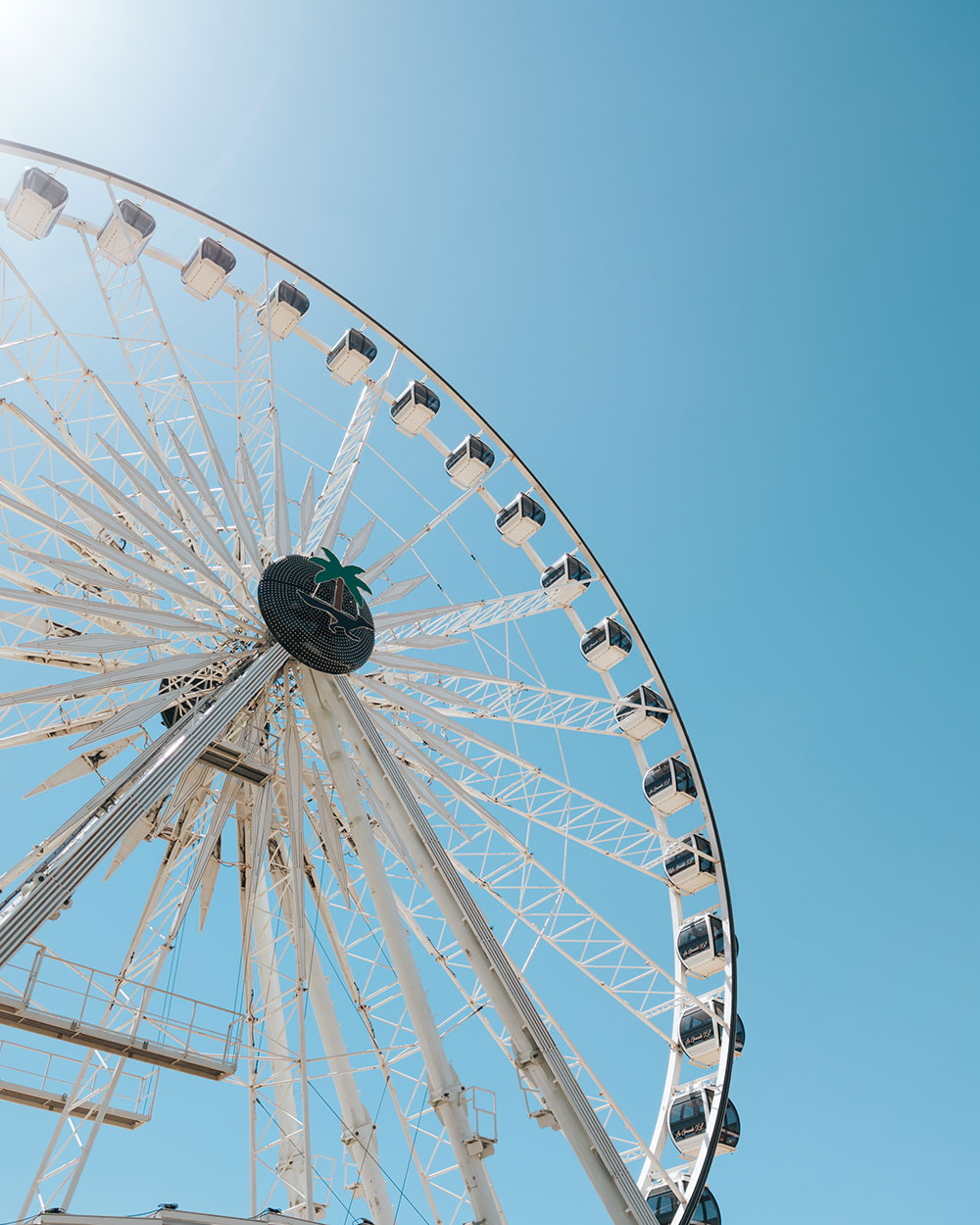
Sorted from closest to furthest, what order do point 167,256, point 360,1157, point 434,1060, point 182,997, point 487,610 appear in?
point 434,1060 < point 182,997 < point 360,1157 < point 167,256 < point 487,610

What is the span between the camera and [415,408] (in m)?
21.9

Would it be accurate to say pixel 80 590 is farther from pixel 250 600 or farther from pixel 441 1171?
pixel 441 1171

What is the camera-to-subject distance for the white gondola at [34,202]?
54.0 ft

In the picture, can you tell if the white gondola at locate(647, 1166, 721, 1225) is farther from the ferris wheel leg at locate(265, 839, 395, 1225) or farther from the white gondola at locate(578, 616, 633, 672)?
the white gondola at locate(578, 616, 633, 672)

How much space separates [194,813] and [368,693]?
11.1 ft

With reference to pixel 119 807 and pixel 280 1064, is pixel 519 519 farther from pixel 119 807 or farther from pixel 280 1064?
pixel 119 807

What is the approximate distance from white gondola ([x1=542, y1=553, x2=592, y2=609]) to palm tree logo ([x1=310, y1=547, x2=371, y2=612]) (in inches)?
313

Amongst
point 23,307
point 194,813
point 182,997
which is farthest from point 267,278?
point 182,997

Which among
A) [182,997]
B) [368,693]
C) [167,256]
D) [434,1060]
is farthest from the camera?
[167,256]

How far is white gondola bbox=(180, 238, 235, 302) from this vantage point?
19.1 meters

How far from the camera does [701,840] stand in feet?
70.7

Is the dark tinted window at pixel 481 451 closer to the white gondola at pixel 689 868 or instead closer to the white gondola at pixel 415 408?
the white gondola at pixel 415 408

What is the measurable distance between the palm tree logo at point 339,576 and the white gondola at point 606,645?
28.5 ft

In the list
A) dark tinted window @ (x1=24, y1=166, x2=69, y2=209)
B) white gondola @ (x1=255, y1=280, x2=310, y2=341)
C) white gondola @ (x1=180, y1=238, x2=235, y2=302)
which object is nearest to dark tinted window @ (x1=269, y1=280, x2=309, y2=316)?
white gondola @ (x1=255, y1=280, x2=310, y2=341)
